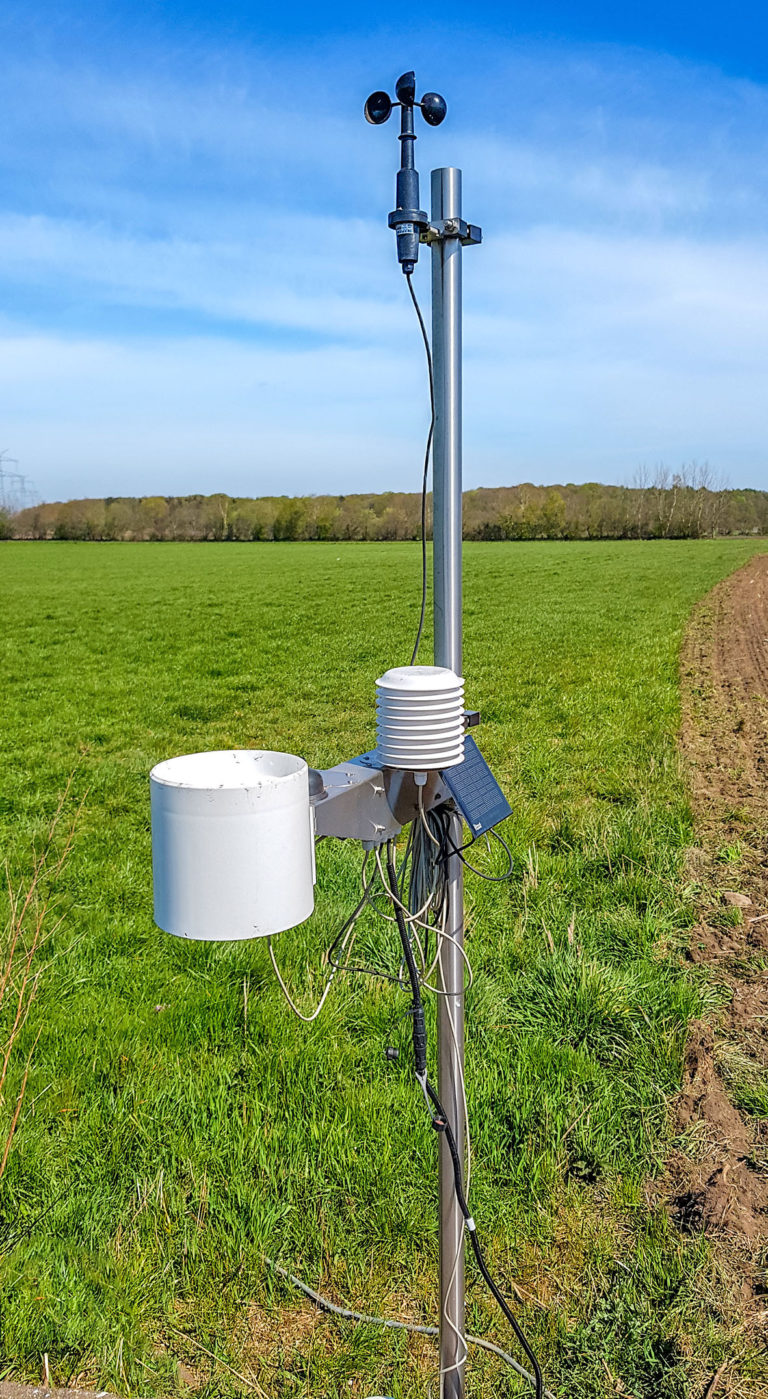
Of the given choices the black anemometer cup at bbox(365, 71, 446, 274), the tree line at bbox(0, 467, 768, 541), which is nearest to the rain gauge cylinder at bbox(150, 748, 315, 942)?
the black anemometer cup at bbox(365, 71, 446, 274)

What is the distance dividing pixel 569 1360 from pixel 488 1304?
230 millimetres

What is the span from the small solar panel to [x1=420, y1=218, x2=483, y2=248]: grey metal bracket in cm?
92

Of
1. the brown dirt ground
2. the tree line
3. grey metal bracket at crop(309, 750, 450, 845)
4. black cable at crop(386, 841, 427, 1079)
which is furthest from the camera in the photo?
the tree line

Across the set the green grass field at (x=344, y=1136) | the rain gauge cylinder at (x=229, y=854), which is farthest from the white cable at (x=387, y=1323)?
the rain gauge cylinder at (x=229, y=854)

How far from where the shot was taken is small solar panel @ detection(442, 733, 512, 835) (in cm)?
169

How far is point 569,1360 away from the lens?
88.7 inches

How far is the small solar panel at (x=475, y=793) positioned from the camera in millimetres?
1687

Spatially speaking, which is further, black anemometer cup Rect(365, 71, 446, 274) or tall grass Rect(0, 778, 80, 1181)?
tall grass Rect(0, 778, 80, 1181)

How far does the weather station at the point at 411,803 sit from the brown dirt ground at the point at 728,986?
0.80 m

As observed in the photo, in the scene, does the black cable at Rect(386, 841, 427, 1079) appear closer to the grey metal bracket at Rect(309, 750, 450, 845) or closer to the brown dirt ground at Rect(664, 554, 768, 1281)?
the grey metal bracket at Rect(309, 750, 450, 845)

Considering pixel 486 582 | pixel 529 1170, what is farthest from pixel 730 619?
pixel 529 1170

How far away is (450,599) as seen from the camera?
72.2 inches

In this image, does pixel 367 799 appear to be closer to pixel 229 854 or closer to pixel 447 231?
pixel 229 854

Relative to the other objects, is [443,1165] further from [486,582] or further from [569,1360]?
[486,582]
